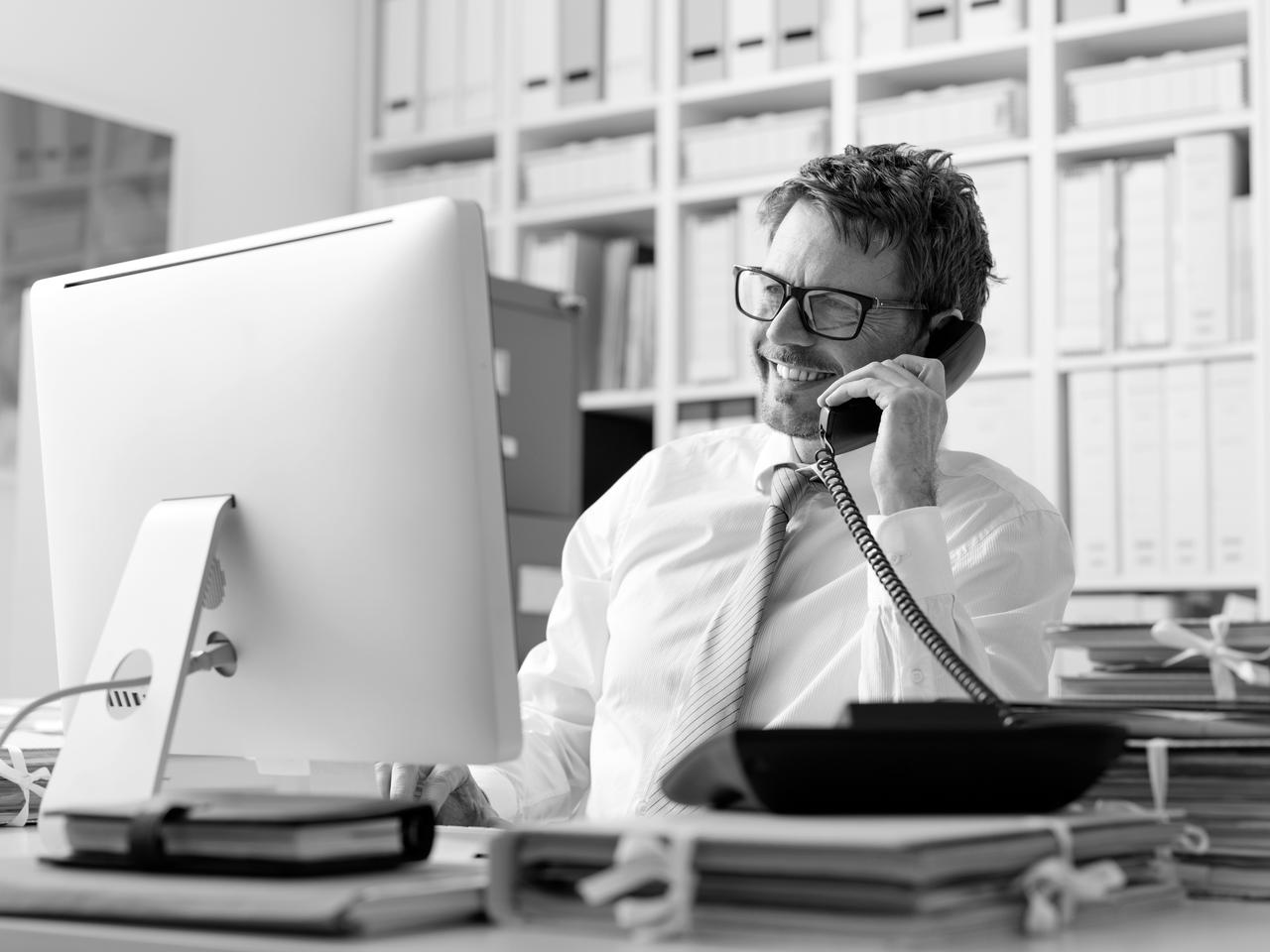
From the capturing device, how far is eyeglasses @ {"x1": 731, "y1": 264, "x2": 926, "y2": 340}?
5.69 feet

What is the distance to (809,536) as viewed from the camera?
5.47 ft

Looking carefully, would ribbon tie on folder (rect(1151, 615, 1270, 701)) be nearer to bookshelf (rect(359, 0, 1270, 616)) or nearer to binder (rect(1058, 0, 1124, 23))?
bookshelf (rect(359, 0, 1270, 616))

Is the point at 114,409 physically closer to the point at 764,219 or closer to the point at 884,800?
the point at 884,800

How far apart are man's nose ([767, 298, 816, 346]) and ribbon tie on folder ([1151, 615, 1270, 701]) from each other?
81cm

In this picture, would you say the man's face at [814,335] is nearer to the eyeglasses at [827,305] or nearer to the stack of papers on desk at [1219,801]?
the eyeglasses at [827,305]

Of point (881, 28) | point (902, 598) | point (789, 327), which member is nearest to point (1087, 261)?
point (881, 28)

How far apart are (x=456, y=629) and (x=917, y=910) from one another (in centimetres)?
36

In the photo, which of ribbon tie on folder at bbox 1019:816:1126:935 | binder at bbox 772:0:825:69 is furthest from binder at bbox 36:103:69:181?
ribbon tie on folder at bbox 1019:816:1126:935

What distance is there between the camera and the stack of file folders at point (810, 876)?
0.70m

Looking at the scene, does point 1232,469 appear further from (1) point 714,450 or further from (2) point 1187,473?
(1) point 714,450

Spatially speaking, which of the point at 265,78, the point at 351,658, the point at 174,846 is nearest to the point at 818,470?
the point at 351,658

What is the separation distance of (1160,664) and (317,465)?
549 millimetres

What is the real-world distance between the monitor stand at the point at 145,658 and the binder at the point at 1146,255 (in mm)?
2253

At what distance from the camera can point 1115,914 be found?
2.69 feet
